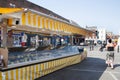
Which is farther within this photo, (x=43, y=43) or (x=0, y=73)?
(x=43, y=43)

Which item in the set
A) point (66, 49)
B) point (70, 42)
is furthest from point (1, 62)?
point (70, 42)

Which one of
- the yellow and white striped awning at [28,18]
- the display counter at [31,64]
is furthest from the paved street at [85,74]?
the yellow and white striped awning at [28,18]

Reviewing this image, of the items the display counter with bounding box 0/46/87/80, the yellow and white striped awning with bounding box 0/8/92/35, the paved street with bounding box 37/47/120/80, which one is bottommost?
the paved street with bounding box 37/47/120/80

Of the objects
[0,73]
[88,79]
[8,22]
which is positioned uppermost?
[8,22]

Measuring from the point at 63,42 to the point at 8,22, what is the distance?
957 centimetres

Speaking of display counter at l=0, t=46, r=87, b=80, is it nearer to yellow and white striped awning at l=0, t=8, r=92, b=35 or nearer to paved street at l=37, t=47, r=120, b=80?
paved street at l=37, t=47, r=120, b=80

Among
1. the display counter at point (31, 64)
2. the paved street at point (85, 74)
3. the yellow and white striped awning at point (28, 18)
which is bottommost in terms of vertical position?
the paved street at point (85, 74)

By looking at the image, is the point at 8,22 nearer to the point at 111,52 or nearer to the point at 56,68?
the point at 56,68

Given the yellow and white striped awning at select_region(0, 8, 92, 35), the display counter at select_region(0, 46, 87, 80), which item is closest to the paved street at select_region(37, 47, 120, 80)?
the display counter at select_region(0, 46, 87, 80)

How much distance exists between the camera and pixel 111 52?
1530cm

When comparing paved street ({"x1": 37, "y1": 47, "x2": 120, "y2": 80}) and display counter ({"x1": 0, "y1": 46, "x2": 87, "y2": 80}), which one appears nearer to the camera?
display counter ({"x1": 0, "y1": 46, "x2": 87, "y2": 80})

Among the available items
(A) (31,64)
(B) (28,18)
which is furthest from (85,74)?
(B) (28,18)

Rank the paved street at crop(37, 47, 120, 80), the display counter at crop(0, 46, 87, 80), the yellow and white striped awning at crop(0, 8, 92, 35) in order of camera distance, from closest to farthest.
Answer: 1. the yellow and white striped awning at crop(0, 8, 92, 35)
2. the display counter at crop(0, 46, 87, 80)
3. the paved street at crop(37, 47, 120, 80)

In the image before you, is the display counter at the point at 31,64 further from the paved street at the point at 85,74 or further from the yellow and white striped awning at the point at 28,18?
the yellow and white striped awning at the point at 28,18
